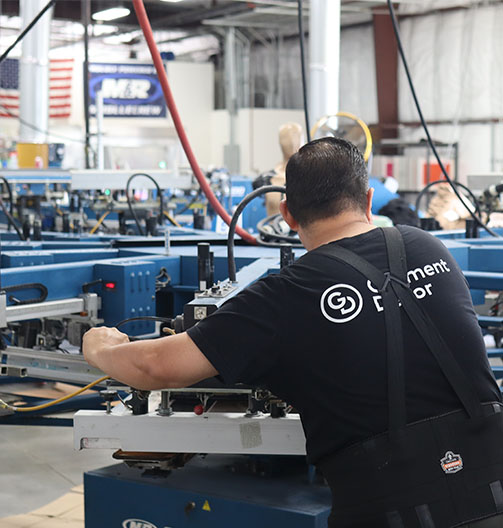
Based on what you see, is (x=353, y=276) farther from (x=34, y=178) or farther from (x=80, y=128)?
(x=80, y=128)

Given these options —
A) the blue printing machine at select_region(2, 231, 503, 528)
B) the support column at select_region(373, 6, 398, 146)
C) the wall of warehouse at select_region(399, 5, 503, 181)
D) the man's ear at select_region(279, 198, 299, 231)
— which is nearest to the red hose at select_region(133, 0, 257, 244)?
the blue printing machine at select_region(2, 231, 503, 528)

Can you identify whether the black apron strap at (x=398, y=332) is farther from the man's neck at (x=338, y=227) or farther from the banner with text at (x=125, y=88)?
the banner with text at (x=125, y=88)

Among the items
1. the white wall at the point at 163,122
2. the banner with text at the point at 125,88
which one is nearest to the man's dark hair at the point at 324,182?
the white wall at the point at 163,122

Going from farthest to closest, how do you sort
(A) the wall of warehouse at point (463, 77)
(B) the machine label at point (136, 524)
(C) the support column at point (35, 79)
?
(A) the wall of warehouse at point (463, 77) → (C) the support column at point (35, 79) → (B) the machine label at point (136, 524)

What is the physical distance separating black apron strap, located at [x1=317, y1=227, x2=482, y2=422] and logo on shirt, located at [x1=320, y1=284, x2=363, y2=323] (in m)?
0.04

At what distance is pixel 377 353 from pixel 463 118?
1283cm

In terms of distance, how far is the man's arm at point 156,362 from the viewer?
1.55 meters

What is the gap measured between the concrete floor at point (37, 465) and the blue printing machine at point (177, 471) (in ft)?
2.60

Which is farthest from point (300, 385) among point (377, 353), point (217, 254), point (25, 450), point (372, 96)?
point (372, 96)

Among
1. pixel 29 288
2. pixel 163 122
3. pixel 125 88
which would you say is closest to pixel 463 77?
pixel 163 122

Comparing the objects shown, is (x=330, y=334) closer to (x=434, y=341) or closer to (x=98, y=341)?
(x=434, y=341)

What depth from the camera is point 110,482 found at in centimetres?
224

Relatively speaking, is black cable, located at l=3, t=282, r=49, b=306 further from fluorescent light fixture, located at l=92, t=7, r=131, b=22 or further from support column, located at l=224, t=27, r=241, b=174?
support column, located at l=224, t=27, r=241, b=174

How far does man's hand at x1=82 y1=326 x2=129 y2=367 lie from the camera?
5.73 ft
